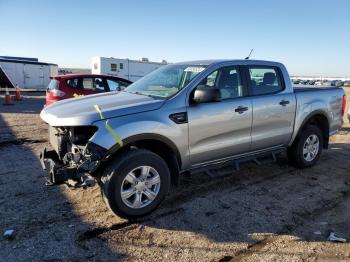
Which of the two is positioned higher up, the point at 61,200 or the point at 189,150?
the point at 189,150

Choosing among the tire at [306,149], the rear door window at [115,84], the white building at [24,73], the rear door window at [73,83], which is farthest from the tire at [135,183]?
the white building at [24,73]

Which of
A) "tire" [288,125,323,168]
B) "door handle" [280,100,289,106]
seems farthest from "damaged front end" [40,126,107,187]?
"tire" [288,125,323,168]

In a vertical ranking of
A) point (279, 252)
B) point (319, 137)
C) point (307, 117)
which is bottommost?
Answer: point (279, 252)

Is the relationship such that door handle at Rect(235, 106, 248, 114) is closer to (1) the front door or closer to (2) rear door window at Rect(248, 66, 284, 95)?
(1) the front door

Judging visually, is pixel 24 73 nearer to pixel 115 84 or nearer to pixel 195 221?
pixel 115 84

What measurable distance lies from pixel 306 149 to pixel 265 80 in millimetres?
1647

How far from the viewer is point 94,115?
3975mm

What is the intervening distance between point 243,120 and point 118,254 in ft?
8.75

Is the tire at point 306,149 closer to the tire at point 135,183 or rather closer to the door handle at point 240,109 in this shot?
the door handle at point 240,109

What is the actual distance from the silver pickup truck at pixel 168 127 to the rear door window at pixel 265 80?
0.05ft

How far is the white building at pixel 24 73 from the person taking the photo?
82.9 feet

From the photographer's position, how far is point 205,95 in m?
4.47

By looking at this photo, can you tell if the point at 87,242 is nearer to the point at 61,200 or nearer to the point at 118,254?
the point at 118,254

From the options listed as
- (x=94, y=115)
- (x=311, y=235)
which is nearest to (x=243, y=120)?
(x=311, y=235)
